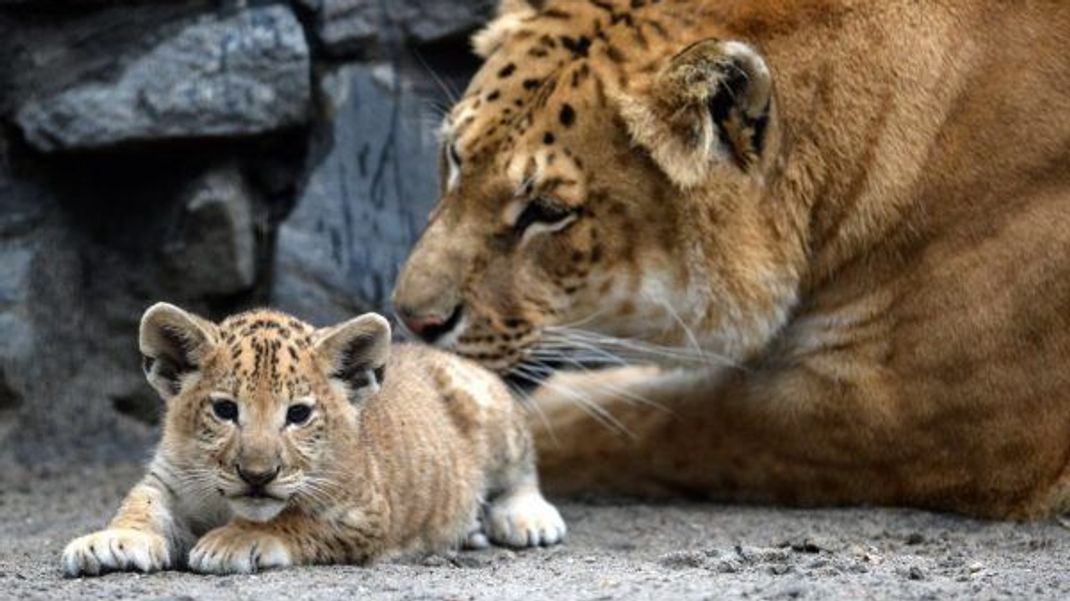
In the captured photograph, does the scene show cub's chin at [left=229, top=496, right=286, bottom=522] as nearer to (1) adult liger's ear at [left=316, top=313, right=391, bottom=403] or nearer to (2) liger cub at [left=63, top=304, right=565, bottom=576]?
(2) liger cub at [left=63, top=304, right=565, bottom=576]

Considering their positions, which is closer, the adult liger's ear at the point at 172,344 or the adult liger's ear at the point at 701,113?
the adult liger's ear at the point at 172,344

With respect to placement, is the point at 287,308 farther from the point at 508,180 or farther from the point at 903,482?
the point at 903,482

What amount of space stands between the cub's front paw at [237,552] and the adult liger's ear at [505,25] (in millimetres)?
2050

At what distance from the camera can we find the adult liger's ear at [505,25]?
7082mm

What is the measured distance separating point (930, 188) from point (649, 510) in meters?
1.40

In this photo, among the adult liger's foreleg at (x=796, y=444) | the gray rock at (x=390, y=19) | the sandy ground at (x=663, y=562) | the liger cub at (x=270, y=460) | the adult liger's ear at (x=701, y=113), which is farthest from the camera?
the gray rock at (x=390, y=19)

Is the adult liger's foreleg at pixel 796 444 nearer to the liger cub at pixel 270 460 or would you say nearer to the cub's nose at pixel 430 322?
the cub's nose at pixel 430 322

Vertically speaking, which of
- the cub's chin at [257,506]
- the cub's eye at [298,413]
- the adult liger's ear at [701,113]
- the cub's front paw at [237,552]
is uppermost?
the adult liger's ear at [701,113]

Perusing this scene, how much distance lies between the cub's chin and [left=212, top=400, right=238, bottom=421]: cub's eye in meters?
0.20

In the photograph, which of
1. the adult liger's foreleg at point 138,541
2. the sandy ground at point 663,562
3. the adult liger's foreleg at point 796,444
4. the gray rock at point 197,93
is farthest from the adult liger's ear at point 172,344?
the gray rock at point 197,93

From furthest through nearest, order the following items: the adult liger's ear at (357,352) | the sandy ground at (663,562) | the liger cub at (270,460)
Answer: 1. the adult liger's ear at (357,352)
2. the liger cub at (270,460)
3. the sandy ground at (663,562)

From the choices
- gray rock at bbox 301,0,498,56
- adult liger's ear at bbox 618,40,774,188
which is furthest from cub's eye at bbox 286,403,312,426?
gray rock at bbox 301,0,498,56

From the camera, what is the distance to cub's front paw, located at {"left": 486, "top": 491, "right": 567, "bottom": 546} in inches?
262

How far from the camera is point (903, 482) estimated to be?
698cm
